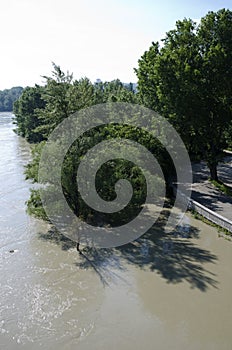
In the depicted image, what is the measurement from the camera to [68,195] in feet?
50.5

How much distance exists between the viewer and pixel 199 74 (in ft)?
65.3

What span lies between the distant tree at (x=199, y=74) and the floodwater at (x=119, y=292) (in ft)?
24.4

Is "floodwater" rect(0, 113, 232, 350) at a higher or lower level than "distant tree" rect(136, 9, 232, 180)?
lower

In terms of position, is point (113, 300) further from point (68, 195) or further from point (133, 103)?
point (133, 103)

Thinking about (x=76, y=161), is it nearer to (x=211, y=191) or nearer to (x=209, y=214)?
(x=209, y=214)

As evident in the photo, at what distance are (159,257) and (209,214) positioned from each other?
A: 470cm

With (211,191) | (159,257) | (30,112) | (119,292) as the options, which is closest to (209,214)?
(211,191)

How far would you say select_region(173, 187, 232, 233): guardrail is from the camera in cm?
1625

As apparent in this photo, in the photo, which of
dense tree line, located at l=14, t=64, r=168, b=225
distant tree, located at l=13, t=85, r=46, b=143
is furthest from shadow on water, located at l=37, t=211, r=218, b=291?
distant tree, located at l=13, t=85, r=46, b=143

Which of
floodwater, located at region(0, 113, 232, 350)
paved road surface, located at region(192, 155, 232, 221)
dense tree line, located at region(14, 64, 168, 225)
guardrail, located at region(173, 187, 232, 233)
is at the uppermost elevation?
dense tree line, located at region(14, 64, 168, 225)

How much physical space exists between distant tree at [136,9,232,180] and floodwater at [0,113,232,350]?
24.4 feet

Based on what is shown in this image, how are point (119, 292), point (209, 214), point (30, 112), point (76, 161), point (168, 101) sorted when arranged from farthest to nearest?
1. point (30, 112)
2. point (168, 101)
3. point (209, 214)
4. point (76, 161)
5. point (119, 292)

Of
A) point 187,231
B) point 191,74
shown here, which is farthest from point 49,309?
point 191,74

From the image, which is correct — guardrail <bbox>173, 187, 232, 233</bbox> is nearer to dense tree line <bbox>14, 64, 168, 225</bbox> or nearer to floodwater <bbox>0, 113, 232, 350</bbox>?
floodwater <bbox>0, 113, 232, 350</bbox>
